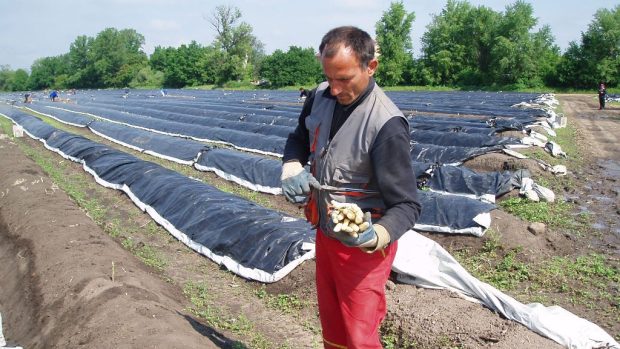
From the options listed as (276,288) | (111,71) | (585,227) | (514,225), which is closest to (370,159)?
(276,288)

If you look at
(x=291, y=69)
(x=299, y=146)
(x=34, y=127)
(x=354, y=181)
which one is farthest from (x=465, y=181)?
(x=291, y=69)

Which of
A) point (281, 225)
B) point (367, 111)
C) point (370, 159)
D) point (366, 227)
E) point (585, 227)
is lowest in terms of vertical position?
point (585, 227)

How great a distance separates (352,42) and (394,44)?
179ft

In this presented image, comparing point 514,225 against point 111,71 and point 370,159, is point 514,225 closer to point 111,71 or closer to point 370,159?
point 370,159

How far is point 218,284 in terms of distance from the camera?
5.67 meters

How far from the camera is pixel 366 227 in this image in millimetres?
1922

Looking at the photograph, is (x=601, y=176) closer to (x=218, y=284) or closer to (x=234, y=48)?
(x=218, y=284)

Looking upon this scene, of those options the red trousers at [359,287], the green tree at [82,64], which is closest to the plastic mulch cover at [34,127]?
the red trousers at [359,287]

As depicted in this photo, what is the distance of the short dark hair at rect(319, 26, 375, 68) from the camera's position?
2.08 m

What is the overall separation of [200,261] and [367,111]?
15.5 ft

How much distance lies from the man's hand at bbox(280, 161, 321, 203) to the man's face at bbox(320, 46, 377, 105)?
1.37ft

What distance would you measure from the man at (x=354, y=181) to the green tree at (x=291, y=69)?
5339 cm

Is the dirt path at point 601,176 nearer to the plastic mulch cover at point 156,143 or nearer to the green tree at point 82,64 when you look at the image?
the plastic mulch cover at point 156,143

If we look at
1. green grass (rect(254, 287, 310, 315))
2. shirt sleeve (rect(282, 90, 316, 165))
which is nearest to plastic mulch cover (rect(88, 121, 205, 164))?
green grass (rect(254, 287, 310, 315))
